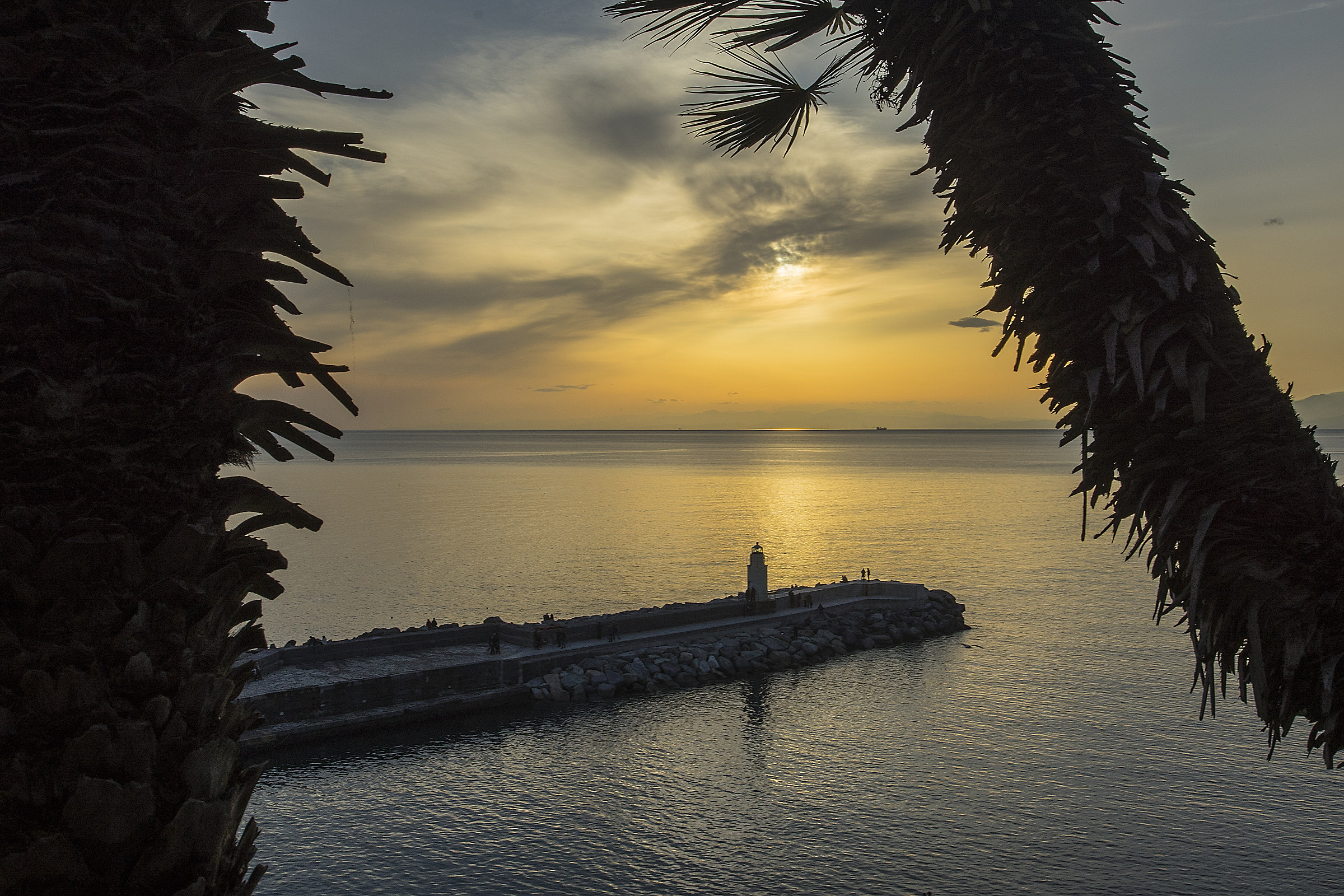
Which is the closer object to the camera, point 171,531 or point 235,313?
point 171,531

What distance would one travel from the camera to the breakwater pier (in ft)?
94.4

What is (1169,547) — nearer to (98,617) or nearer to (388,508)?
(98,617)

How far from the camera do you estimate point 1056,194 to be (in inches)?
148

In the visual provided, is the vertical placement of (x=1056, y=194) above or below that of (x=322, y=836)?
above

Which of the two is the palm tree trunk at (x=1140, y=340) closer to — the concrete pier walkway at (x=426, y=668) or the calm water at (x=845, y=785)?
the calm water at (x=845, y=785)

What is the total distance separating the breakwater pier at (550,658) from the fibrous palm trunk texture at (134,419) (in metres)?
23.9

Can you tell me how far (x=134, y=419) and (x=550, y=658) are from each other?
110 ft

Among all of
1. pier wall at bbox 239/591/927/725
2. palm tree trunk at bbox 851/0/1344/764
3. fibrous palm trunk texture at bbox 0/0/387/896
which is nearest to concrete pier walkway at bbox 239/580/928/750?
pier wall at bbox 239/591/927/725

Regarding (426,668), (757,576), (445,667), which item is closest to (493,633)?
(445,667)

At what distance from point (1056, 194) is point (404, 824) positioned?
24293 mm

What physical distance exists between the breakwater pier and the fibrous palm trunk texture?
23.9m

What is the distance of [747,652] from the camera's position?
3844 centimetres

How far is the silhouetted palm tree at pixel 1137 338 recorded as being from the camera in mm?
3336

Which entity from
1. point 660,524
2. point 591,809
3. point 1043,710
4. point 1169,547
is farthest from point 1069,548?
point 1169,547
